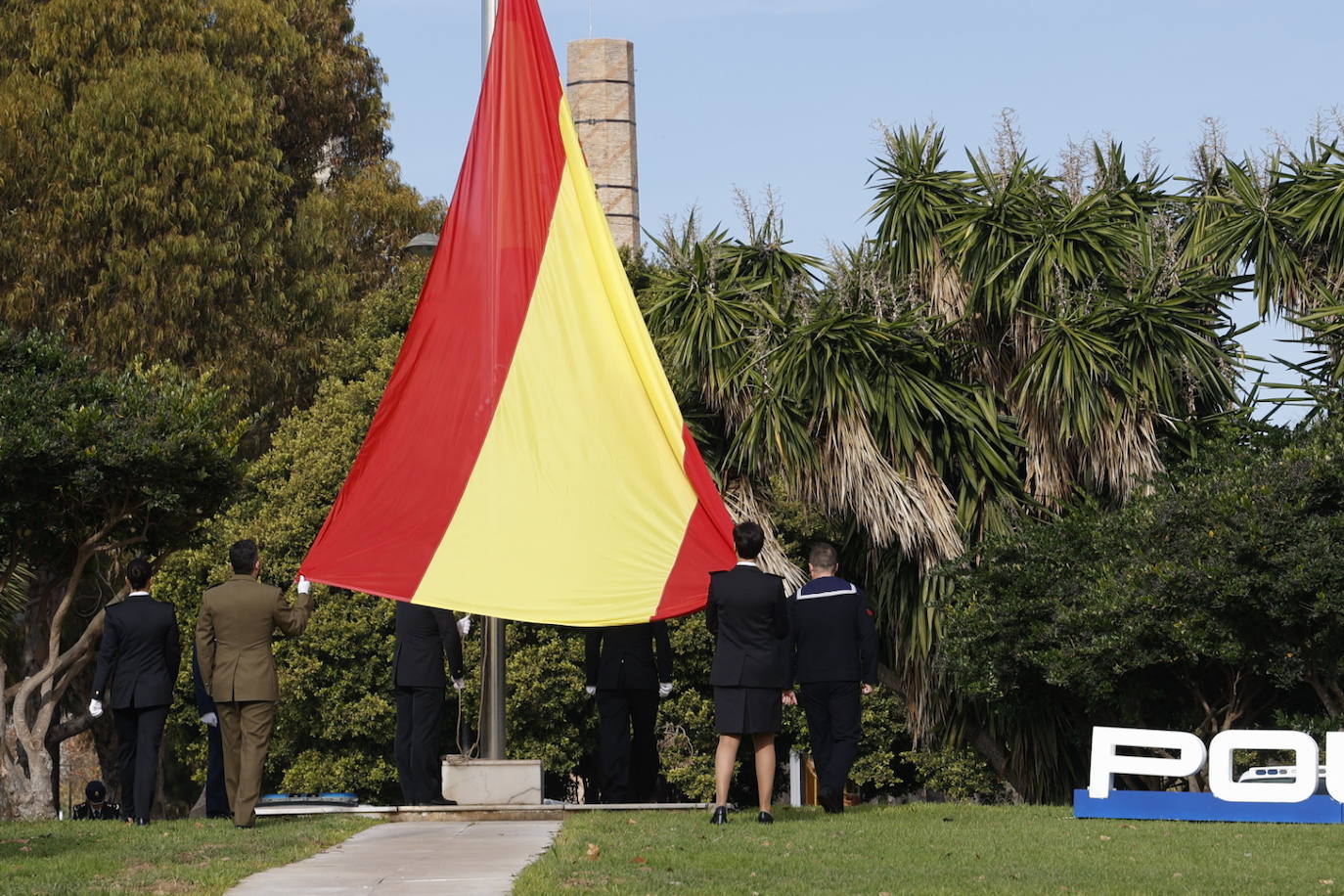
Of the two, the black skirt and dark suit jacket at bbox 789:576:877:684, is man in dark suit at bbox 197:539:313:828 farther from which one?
dark suit jacket at bbox 789:576:877:684

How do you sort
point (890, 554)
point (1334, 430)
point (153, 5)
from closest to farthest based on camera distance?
1. point (1334, 430)
2. point (890, 554)
3. point (153, 5)

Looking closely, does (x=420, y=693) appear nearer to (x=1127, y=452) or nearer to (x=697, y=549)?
(x=697, y=549)

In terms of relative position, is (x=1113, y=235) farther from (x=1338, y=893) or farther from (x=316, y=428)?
(x=1338, y=893)

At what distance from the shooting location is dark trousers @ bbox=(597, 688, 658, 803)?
12508 millimetres

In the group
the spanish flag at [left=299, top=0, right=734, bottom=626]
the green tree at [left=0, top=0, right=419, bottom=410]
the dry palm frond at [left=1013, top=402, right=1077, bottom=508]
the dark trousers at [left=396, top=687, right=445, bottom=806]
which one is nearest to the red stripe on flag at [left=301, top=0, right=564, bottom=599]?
the spanish flag at [left=299, top=0, right=734, bottom=626]

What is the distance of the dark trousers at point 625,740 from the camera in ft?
41.0

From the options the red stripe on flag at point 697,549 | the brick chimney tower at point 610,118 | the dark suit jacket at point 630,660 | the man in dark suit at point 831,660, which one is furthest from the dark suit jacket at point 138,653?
the brick chimney tower at point 610,118

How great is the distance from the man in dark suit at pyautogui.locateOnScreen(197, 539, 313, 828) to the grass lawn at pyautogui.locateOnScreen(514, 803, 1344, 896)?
2092 mm

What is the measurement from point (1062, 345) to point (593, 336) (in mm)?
6835

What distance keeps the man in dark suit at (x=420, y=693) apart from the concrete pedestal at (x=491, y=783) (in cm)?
39

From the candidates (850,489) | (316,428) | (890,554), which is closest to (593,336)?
(850,489)

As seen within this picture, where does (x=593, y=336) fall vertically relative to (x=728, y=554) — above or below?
above

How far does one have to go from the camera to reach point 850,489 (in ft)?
57.8

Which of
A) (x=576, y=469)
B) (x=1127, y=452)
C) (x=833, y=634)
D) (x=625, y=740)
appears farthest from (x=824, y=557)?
(x=1127, y=452)
